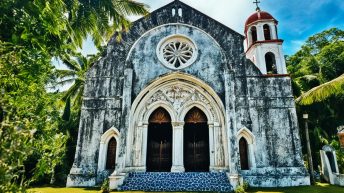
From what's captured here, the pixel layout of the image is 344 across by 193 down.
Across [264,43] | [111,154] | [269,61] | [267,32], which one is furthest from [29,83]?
[267,32]

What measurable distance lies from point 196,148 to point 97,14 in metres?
8.94

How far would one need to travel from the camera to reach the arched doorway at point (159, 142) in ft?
47.3

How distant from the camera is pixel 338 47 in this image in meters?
25.6

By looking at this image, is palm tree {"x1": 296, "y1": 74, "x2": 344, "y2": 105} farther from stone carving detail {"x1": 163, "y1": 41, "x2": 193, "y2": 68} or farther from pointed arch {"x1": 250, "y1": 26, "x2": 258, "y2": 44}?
stone carving detail {"x1": 163, "y1": 41, "x2": 193, "y2": 68}

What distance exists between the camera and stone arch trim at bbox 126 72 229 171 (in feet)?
46.8

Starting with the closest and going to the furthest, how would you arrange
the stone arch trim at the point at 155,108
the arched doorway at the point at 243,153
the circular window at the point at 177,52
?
the arched doorway at the point at 243,153
the stone arch trim at the point at 155,108
the circular window at the point at 177,52

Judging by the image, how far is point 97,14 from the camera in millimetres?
9781

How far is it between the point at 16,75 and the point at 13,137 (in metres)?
2.19

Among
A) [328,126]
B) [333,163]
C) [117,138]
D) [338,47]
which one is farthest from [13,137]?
[338,47]

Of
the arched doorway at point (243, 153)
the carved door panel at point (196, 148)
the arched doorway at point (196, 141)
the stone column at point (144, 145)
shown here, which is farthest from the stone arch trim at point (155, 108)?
the arched doorway at point (243, 153)

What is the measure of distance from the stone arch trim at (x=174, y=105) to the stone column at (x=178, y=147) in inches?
11.2

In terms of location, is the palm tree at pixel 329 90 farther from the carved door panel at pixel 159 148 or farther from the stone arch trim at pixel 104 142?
the stone arch trim at pixel 104 142

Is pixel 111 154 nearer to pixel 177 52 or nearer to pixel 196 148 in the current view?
pixel 196 148

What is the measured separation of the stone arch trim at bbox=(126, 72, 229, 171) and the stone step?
1.38 meters
